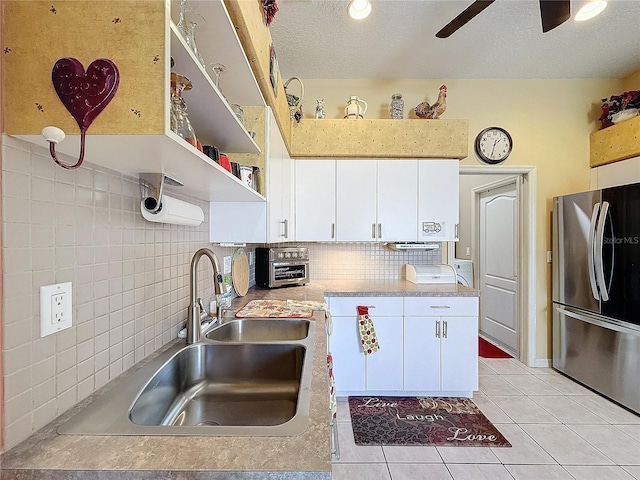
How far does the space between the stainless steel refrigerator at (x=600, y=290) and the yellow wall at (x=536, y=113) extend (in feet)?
0.71

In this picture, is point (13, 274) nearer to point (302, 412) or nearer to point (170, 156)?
point (170, 156)

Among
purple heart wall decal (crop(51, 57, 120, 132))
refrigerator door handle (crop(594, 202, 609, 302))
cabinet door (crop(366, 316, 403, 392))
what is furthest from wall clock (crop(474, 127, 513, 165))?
purple heart wall decal (crop(51, 57, 120, 132))

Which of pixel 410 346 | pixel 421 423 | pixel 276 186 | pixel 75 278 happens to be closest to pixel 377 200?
pixel 276 186

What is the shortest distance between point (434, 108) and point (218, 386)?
8.55 ft

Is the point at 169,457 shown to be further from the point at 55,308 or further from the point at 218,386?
the point at 218,386

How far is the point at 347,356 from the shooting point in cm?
242

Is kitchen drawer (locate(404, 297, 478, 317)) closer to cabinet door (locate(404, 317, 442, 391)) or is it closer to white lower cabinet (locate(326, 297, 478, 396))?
white lower cabinet (locate(326, 297, 478, 396))

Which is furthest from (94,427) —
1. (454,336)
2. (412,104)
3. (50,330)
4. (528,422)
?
(412,104)

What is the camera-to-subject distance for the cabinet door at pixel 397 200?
2.68m

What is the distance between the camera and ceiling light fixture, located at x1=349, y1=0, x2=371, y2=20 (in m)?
1.89

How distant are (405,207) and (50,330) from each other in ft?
7.94

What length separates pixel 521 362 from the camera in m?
3.12

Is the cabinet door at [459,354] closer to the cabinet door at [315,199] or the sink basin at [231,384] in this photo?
the cabinet door at [315,199]

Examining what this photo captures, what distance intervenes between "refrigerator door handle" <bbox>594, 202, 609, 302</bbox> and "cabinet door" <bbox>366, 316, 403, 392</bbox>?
155 centimetres
